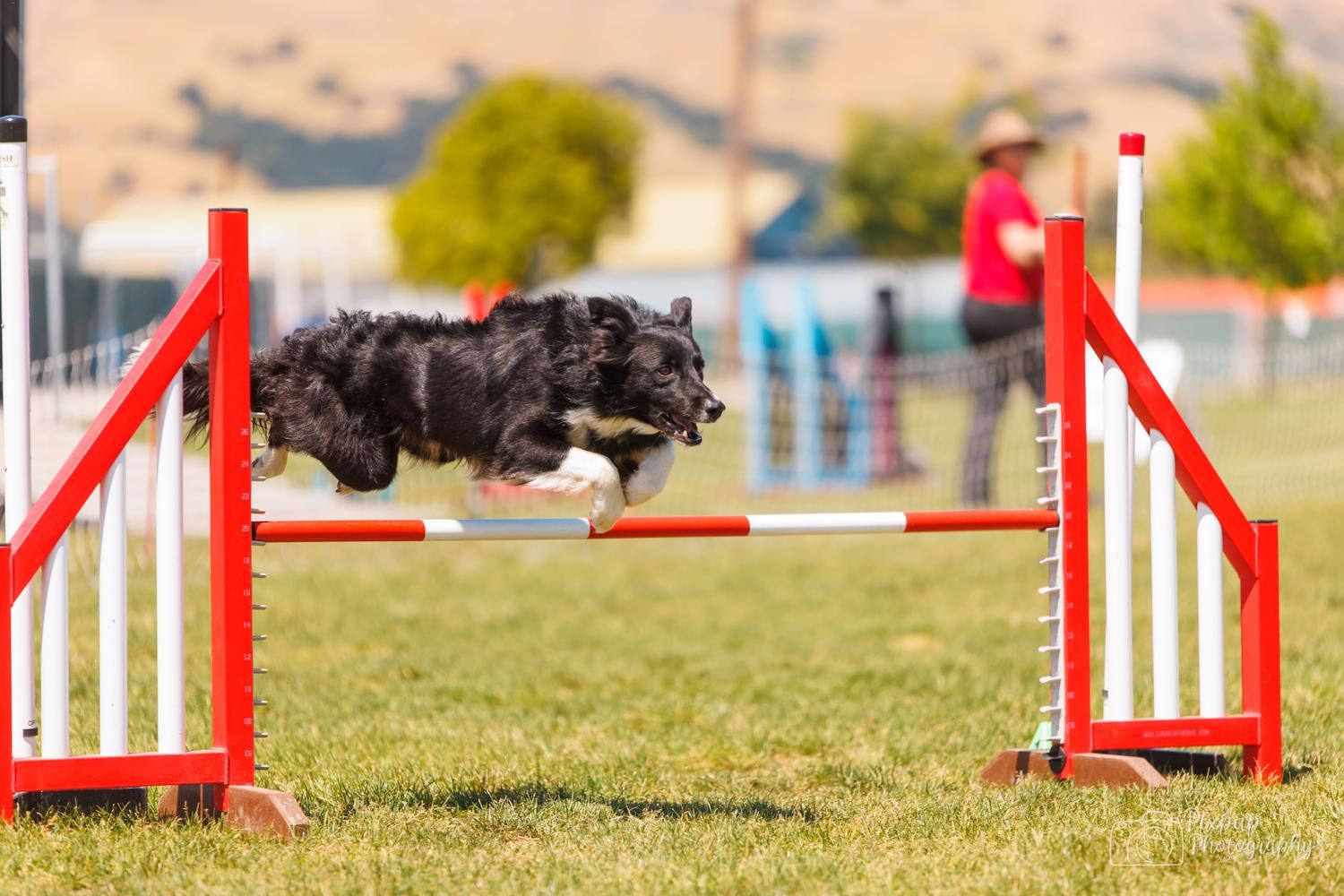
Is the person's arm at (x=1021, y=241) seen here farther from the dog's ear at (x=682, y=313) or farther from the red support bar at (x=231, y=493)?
the red support bar at (x=231, y=493)

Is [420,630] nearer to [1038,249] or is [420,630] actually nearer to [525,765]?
[525,765]

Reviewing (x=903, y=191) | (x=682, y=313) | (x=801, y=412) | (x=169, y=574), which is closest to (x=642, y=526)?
(x=682, y=313)

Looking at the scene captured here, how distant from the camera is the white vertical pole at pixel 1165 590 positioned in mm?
4156

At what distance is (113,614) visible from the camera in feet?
11.7

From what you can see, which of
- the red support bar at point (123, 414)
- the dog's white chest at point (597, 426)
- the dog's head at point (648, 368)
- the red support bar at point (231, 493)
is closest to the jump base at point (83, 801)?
the red support bar at point (231, 493)

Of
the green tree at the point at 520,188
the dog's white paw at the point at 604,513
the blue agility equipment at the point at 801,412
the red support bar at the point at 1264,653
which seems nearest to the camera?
the dog's white paw at the point at 604,513

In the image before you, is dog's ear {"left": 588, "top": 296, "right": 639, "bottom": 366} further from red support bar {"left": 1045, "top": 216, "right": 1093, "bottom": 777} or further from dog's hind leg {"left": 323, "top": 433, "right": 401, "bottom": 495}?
red support bar {"left": 1045, "top": 216, "right": 1093, "bottom": 777}

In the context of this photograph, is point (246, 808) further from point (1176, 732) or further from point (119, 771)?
point (1176, 732)

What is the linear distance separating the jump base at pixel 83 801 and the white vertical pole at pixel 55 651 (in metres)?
0.12

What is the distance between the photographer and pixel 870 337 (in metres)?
15.6

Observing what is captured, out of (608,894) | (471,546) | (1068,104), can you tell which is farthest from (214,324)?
(1068,104)

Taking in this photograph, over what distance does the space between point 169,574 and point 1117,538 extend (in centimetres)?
229

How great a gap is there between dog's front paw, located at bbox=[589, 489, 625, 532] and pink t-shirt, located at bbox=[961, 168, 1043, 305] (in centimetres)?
540

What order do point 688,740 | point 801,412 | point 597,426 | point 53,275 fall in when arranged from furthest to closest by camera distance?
point 801,412 → point 53,275 → point 688,740 → point 597,426
